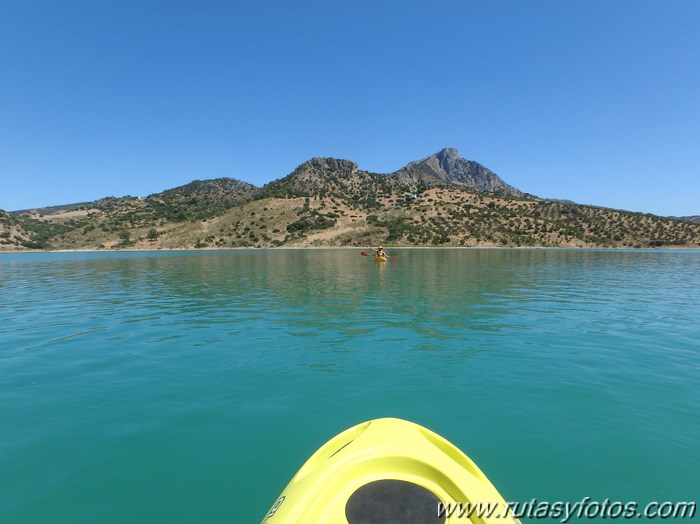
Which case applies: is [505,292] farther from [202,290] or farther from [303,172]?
[303,172]

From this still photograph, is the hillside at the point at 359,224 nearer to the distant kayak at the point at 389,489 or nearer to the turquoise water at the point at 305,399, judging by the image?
the turquoise water at the point at 305,399

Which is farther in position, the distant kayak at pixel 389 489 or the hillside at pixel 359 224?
the hillside at pixel 359 224

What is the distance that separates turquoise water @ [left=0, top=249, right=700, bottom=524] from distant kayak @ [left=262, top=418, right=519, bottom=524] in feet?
6.80

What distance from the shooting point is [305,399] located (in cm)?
800

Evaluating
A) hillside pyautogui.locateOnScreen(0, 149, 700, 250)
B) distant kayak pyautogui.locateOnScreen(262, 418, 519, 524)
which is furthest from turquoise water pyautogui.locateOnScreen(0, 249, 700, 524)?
hillside pyautogui.locateOnScreen(0, 149, 700, 250)

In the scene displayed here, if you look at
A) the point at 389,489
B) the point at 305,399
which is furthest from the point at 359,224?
the point at 389,489

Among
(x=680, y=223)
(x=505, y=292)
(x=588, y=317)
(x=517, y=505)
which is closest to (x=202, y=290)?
(x=505, y=292)

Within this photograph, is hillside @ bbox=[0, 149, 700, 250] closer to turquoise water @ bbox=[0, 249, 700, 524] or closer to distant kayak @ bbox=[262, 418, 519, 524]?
turquoise water @ bbox=[0, 249, 700, 524]

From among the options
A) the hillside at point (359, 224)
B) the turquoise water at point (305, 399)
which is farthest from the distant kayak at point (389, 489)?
the hillside at point (359, 224)

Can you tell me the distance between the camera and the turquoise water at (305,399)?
527 centimetres

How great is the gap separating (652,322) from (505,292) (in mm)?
8090

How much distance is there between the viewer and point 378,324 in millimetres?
14562

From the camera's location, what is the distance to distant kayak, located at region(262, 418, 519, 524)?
3.02 m

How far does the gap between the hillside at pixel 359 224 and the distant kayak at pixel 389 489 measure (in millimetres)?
91824
